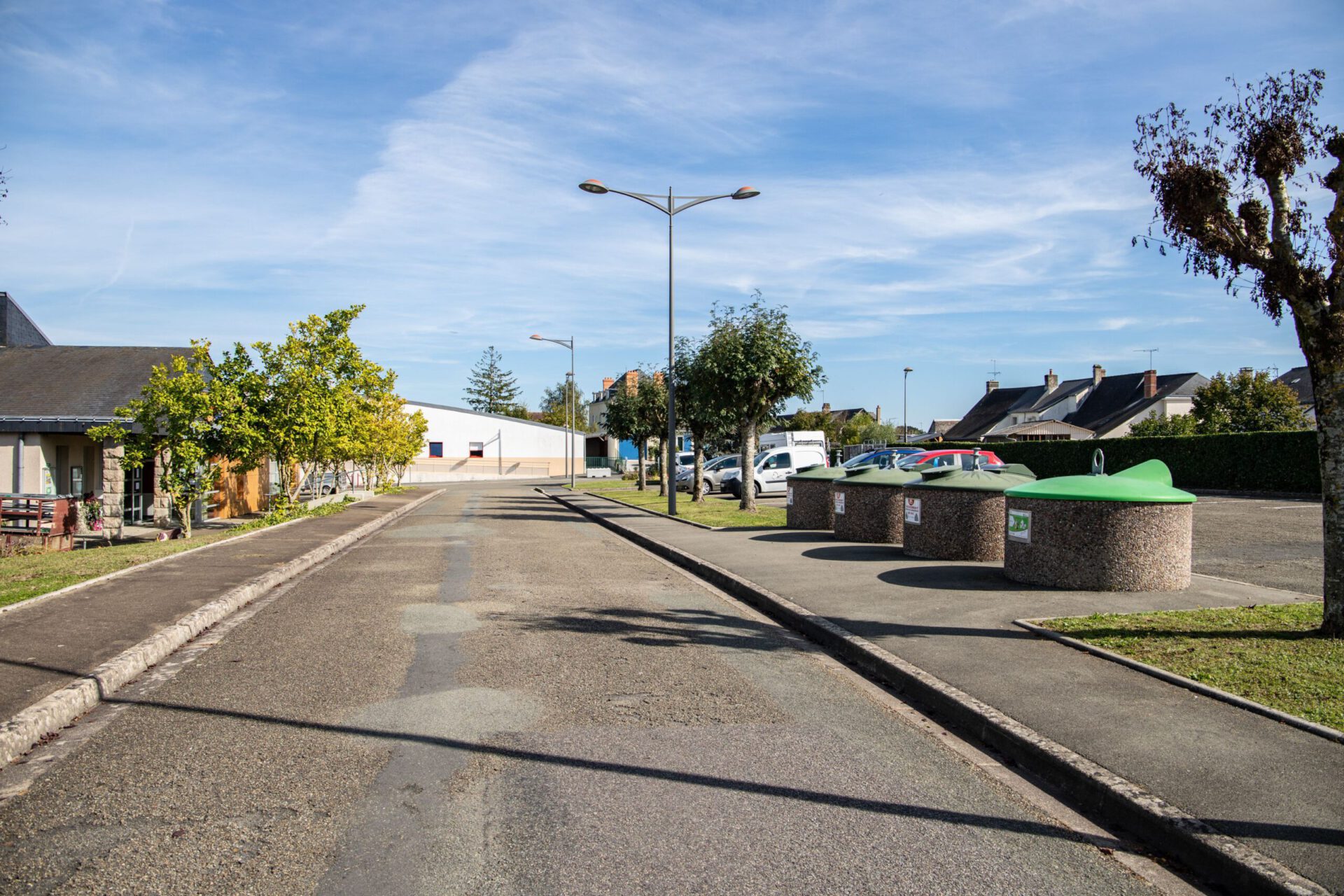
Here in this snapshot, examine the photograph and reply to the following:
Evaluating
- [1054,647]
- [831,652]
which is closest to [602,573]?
[831,652]

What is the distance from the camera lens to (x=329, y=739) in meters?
5.16

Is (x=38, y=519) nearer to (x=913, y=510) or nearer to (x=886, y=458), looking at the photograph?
(x=913, y=510)

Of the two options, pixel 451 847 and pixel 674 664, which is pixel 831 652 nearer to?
pixel 674 664

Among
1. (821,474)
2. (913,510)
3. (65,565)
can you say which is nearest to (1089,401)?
(821,474)

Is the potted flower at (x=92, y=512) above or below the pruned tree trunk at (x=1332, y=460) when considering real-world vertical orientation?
below

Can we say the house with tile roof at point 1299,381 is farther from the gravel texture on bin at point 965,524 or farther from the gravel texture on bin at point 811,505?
the gravel texture on bin at point 965,524

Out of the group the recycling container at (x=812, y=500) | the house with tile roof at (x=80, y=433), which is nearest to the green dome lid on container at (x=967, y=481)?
the recycling container at (x=812, y=500)

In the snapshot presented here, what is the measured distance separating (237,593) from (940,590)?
749cm

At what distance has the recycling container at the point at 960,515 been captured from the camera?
38.9 ft

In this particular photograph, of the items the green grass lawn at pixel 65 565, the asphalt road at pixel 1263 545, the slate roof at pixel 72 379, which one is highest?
the slate roof at pixel 72 379

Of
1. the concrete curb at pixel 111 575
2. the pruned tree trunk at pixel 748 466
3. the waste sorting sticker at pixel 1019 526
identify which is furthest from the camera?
the pruned tree trunk at pixel 748 466

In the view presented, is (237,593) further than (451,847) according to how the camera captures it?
Yes

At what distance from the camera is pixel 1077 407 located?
232 feet

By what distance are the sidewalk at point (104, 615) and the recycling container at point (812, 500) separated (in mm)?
8930
